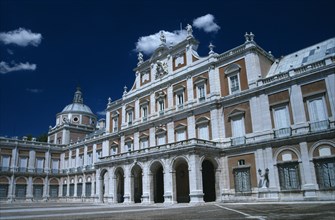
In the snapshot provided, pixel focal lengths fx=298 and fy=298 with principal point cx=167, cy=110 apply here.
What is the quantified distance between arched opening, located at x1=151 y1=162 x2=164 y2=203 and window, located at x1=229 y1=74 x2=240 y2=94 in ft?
34.2

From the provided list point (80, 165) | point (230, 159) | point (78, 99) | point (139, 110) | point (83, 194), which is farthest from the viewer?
point (78, 99)

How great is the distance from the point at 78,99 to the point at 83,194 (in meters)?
25.9

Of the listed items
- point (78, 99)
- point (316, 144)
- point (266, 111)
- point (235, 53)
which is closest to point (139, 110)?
point (235, 53)

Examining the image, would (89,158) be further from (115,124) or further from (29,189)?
(29,189)

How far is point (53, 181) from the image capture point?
176 ft

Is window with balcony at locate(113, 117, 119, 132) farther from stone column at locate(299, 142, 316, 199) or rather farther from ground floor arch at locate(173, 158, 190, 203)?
stone column at locate(299, 142, 316, 199)

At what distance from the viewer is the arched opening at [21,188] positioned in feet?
162

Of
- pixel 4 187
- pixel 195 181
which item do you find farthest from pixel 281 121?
pixel 4 187

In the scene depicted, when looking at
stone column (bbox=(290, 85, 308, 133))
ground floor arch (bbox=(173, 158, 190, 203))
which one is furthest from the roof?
ground floor arch (bbox=(173, 158, 190, 203))

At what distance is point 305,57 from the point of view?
28.1m

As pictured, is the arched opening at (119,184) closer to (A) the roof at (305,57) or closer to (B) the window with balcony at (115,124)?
(B) the window with balcony at (115,124)

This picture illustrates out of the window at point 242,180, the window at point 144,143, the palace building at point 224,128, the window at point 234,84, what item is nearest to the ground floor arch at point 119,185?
the palace building at point 224,128

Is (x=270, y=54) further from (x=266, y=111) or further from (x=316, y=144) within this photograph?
(x=316, y=144)

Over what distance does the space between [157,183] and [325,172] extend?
55.2ft
